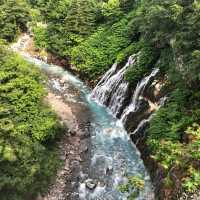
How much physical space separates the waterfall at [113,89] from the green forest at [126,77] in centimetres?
95

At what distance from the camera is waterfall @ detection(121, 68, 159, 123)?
23406 mm

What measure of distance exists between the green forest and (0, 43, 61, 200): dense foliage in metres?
0.04

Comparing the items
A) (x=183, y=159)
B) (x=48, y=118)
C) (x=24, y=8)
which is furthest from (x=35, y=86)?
(x=24, y=8)

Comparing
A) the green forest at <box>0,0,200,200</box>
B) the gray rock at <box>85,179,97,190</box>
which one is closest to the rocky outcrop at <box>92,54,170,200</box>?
the green forest at <box>0,0,200,200</box>

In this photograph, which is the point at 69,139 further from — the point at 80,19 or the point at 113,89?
the point at 80,19

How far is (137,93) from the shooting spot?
23.7 m

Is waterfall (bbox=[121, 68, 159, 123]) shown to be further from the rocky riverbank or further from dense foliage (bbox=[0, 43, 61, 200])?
dense foliage (bbox=[0, 43, 61, 200])

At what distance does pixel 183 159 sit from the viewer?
1484 cm

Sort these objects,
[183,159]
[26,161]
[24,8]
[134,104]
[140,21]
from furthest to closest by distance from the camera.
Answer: [24,8], [140,21], [134,104], [26,161], [183,159]

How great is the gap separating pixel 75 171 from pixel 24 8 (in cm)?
2144

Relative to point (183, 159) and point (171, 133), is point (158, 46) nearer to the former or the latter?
point (171, 133)

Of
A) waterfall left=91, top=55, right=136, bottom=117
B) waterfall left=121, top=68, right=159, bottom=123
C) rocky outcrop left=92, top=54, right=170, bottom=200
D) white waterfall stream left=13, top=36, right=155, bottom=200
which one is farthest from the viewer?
waterfall left=91, top=55, right=136, bottom=117

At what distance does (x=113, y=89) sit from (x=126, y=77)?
4.94 ft

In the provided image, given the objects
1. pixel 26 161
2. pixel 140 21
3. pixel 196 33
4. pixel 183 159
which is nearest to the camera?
pixel 183 159
